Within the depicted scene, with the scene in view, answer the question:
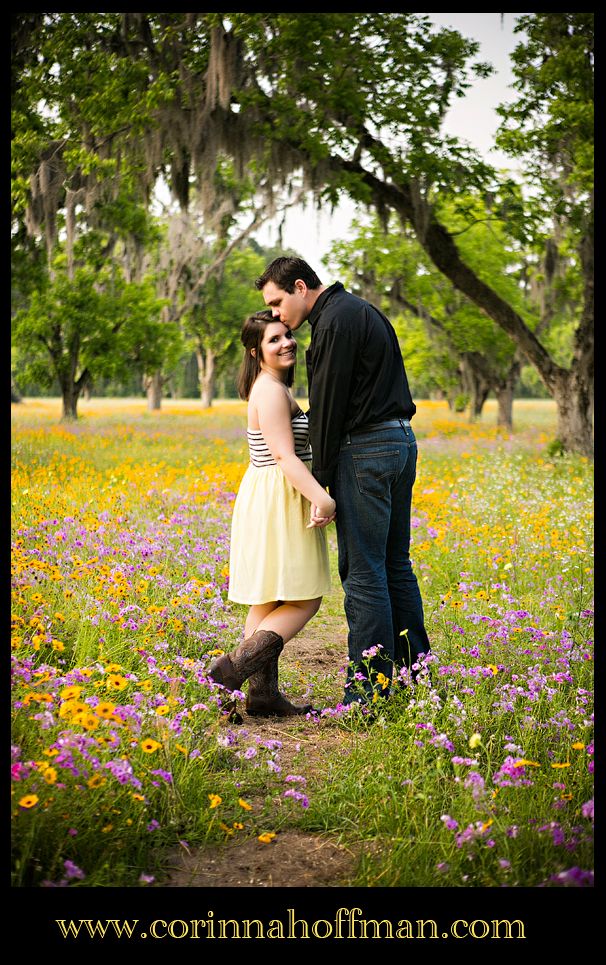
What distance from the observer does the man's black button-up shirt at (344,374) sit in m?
3.83

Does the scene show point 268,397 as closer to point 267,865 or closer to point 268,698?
point 268,698

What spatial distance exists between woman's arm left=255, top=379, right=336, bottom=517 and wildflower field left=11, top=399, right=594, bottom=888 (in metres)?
0.97

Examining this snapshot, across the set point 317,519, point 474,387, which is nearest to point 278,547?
point 317,519

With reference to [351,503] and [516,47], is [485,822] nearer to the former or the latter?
[351,503]

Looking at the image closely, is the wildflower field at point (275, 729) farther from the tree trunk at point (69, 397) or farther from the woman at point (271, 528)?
the tree trunk at point (69, 397)

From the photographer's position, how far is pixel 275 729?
409 centimetres

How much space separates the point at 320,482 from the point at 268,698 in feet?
3.84

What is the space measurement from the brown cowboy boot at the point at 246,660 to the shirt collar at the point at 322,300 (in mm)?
1588

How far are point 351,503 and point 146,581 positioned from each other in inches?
67.4

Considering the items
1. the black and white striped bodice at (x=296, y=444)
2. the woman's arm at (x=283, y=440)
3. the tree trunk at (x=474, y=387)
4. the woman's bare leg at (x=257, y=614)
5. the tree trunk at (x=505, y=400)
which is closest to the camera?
the woman's arm at (x=283, y=440)

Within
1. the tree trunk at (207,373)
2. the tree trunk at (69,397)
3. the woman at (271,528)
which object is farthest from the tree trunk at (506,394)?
the woman at (271,528)
